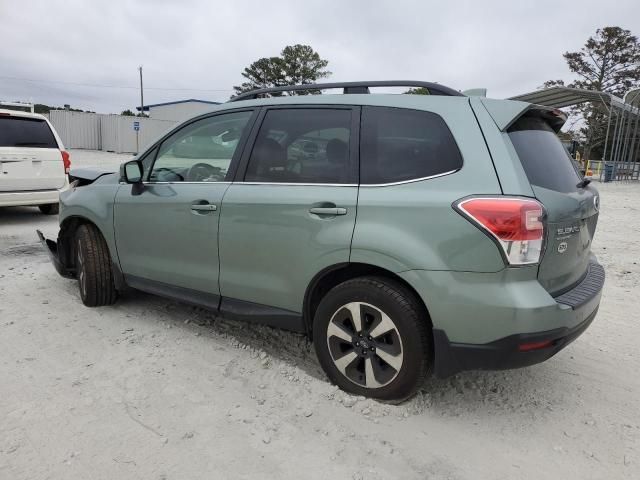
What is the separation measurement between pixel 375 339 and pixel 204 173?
1737mm

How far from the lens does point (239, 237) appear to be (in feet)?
10.2

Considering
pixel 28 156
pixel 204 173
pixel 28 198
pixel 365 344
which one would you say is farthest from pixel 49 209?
pixel 365 344

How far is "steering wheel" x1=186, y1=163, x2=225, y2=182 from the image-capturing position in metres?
3.35

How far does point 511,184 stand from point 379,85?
1076 mm

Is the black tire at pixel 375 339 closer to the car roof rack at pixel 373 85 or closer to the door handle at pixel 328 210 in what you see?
the door handle at pixel 328 210

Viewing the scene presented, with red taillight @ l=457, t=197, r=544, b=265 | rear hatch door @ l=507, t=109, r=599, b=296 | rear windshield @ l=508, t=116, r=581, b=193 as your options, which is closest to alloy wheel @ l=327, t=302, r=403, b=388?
red taillight @ l=457, t=197, r=544, b=265

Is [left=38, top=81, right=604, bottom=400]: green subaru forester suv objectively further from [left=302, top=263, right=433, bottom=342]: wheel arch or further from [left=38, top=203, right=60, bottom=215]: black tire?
[left=38, top=203, right=60, bottom=215]: black tire

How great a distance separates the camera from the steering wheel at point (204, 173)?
11.0 ft

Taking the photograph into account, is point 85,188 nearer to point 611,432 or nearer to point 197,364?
point 197,364

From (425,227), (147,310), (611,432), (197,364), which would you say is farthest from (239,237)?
(611,432)

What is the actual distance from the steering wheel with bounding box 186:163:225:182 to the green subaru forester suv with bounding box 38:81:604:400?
1 centimetres

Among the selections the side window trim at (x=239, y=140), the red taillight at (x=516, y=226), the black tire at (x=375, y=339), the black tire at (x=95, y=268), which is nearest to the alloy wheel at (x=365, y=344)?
the black tire at (x=375, y=339)

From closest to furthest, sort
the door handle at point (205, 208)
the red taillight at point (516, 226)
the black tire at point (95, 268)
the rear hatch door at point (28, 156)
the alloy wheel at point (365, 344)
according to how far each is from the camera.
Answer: the red taillight at point (516, 226) < the alloy wheel at point (365, 344) < the door handle at point (205, 208) < the black tire at point (95, 268) < the rear hatch door at point (28, 156)

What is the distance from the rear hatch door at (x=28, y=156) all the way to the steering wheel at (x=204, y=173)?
17.7 feet
